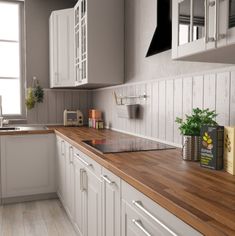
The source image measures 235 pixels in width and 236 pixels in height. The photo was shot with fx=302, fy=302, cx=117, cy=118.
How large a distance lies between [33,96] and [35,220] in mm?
1708

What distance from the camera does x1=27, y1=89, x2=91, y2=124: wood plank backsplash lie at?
4137 mm

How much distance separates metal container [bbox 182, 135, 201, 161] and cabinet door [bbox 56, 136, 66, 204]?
166 centimetres

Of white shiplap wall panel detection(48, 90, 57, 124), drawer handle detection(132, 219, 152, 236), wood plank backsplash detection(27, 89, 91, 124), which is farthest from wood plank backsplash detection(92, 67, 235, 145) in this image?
white shiplap wall panel detection(48, 90, 57, 124)

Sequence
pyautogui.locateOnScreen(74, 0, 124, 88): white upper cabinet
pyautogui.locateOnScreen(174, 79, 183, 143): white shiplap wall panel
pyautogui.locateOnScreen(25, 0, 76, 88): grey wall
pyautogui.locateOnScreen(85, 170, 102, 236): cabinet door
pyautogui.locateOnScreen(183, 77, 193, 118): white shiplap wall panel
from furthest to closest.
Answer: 1. pyautogui.locateOnScreen(25, 0, 76, 88): grey wall
2. pyautogui.locateOnScreen(74, 0, 124, 88): white upper cabinet
3. pyautogui.locateOnScreen(174, 79, 183, 143): white shiplap wall panel
4. pyautogui.locateOnScreen(183, 77, 193, 118): white shiplap wall panel
5. pyautogui.locateOnScreen(85, 170, 102, 236): cabinet door

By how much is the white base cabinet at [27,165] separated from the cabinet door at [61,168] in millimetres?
175

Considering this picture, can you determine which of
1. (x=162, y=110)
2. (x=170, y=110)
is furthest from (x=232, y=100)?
(x=162, y=110)

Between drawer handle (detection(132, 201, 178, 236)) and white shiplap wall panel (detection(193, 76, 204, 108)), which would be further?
white shiplap wall panel (detection(193, 76, 204, 108))

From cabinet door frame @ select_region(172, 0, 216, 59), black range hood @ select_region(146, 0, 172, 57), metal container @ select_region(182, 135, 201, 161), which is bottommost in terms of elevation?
metal container @ select_region(182, 135, 201, 161)

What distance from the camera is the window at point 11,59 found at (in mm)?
4168

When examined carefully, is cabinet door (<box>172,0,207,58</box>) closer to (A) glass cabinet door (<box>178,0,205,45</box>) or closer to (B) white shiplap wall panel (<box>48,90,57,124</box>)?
(A) glass cabinet door (<box>178,0,205,45</box>)

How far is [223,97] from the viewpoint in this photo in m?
1.63

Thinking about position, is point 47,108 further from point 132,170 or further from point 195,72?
point 132,170

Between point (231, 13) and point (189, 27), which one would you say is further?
point (189, 27)

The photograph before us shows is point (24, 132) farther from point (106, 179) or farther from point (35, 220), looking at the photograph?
point (106, 179)
